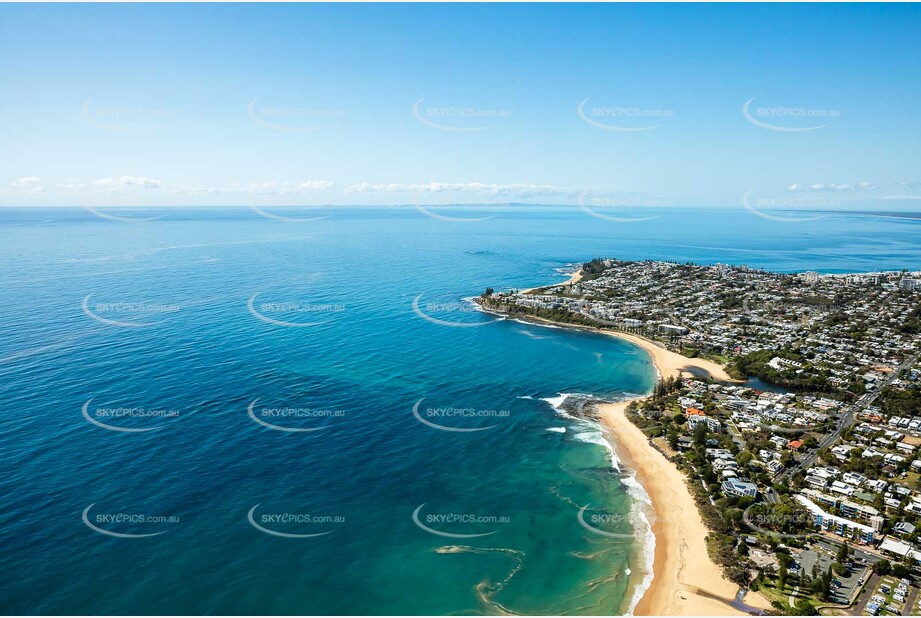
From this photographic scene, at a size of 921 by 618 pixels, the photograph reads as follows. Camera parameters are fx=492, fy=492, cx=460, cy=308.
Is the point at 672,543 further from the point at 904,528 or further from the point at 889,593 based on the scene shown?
the point at 904,528

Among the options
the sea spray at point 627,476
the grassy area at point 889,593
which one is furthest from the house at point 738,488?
the grassy area at point 889,593

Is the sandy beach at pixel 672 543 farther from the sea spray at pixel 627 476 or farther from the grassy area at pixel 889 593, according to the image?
the grassy area at pixel 889 593

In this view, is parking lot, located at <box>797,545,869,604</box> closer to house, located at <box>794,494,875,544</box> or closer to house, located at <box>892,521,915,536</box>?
house, located at <box>794,494,875,544</box>

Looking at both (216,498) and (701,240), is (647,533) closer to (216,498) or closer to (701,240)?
(216,498)

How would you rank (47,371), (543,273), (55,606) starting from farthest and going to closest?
(543,273)
(47,371)
(55,606)

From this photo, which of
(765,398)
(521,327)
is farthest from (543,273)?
(765,398)

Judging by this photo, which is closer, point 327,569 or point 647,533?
point 327,569

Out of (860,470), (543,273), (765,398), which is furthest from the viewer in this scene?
(543,273)
